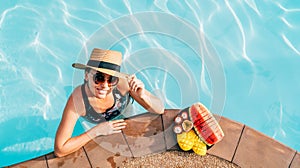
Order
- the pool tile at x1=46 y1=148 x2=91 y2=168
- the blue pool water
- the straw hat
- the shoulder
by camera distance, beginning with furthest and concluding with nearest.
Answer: the blue pool water, the pool tile at x1=46 y1=148 x2=91 y2=168, the shoulder, the straw hat

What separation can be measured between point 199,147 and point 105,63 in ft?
4.22

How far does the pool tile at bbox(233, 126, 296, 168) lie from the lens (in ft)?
12.1

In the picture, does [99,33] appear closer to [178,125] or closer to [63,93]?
[63,93]

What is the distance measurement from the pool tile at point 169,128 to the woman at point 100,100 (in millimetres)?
87

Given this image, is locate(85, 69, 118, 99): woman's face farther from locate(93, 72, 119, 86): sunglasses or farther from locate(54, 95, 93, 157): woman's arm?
locate(54, 95, 93, 157): woman's arm

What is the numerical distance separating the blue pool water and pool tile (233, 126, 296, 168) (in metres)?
1.02

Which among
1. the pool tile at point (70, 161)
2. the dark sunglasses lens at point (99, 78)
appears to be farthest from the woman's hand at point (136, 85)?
the pool tile at point (70, 161)

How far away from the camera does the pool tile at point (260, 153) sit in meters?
3.67

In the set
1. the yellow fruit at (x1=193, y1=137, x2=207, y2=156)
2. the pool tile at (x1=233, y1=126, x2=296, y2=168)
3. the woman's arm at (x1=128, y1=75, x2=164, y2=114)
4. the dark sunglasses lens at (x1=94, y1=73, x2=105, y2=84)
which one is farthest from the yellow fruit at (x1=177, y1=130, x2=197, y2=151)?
the dark sunglasses lens at (x1=94, y1=73, x2=105, y2=84)

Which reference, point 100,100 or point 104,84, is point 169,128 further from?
point 104,84

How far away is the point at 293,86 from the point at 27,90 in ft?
12.2

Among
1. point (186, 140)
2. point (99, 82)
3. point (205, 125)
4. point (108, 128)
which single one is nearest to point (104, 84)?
point (99, 82)

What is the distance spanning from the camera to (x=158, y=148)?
12.3 ft

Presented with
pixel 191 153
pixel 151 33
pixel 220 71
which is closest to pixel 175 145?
pixel 191 153
